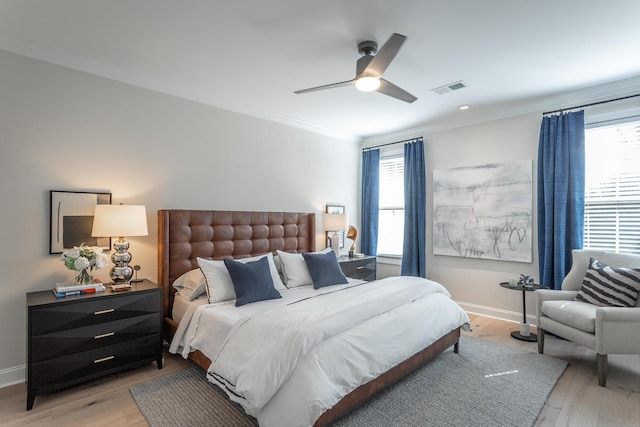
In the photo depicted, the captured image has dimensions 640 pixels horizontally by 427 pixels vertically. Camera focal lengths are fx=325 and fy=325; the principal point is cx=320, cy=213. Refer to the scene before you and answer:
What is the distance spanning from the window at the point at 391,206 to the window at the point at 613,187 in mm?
2470

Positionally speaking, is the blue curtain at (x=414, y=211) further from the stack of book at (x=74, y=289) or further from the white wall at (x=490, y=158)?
the stack of book at (x=74, y=289)

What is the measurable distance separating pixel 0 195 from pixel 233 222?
205cm

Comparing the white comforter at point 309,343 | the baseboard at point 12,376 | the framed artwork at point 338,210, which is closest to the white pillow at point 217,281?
the white comforter at point 309,343

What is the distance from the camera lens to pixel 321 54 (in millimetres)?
2891

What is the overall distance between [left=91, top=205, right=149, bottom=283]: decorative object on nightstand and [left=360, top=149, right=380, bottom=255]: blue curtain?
12.4 feet

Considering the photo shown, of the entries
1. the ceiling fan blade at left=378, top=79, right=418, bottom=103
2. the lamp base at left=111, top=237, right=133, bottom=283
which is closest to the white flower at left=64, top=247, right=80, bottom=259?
the lamp base at left=111, top=237, right=133, bottom=283

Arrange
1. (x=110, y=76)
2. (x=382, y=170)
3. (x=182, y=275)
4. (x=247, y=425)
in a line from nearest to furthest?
(x=247, y=425) → (x=110, y=76) → (x=182, y=275) → (x=382, y=170)

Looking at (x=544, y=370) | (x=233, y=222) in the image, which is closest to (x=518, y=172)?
(x=544, y=370)

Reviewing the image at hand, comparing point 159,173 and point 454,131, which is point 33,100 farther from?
point 454,131

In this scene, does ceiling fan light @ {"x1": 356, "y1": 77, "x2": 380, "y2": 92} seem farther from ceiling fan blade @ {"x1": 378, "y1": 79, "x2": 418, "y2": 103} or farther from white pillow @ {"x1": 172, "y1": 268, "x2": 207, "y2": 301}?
white pillow @ {"x1": 172, "y1": 268, "x2": 207, "y2": 301}

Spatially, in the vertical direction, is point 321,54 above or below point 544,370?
above

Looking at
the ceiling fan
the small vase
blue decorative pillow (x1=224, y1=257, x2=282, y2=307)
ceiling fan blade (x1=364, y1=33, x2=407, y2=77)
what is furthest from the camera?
blue decorative pillow (x1=224, y1=257, x2=282, y2=307)

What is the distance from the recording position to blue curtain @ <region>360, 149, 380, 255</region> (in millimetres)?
5770

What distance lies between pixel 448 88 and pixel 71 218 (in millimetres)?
4018
